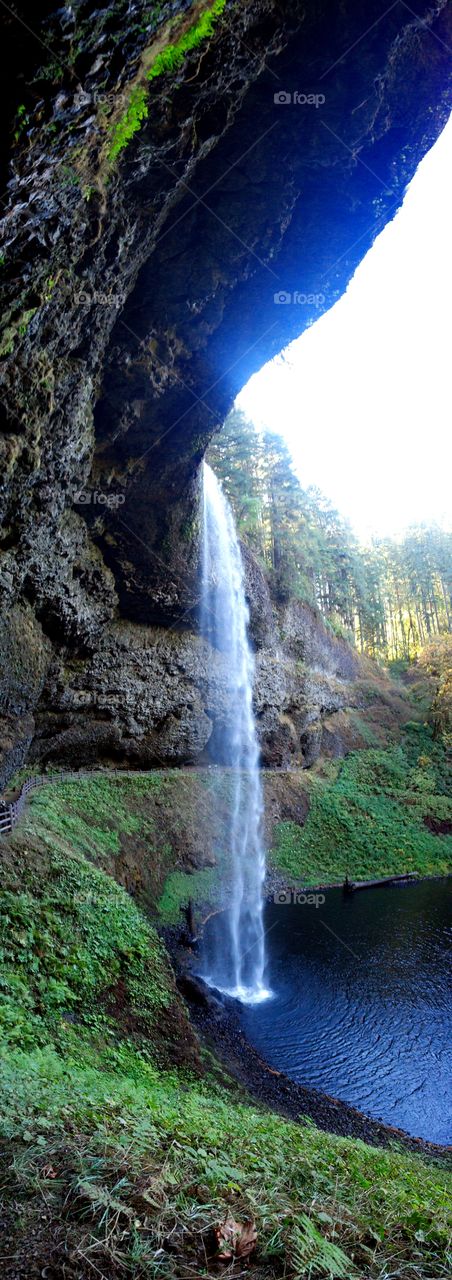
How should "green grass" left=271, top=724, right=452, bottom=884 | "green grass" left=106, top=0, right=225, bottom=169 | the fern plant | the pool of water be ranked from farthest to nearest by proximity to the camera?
"green grass" left=271, top=724, right=452, bottom=884, the pool of water, "green grass" left=106, top=0, right=225, bottom=169, the fern plant

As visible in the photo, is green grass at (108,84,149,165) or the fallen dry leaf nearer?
the fallen dry leaf

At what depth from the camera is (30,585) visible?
14.7 meters

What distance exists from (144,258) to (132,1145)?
40.7 ft

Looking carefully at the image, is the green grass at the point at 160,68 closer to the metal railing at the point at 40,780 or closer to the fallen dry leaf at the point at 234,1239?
the fallen dry leaf at the point at 234,1239

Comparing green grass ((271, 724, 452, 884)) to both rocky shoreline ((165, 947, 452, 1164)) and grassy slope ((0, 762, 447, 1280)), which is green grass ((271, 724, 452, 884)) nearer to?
rocky shoreline ((165, 947, 452, 1164))

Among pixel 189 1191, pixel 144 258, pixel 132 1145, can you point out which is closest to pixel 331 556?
pixel 144 258

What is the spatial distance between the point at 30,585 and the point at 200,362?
7004mm

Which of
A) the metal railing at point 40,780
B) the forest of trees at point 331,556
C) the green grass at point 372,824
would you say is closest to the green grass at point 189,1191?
the metal railing at point 40,780

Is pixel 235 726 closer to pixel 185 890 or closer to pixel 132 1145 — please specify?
pixel 185 890

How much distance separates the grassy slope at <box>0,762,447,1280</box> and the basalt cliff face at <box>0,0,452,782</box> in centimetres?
722

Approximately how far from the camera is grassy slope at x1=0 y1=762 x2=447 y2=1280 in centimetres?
271

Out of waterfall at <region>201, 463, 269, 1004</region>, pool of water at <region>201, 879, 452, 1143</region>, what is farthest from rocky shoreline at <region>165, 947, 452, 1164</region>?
waterfall at <region>201, 463, 269, 1004</region>

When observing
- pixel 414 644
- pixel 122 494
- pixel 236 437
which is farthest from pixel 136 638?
pixel 414 644

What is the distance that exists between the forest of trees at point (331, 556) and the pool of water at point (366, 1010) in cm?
1682
